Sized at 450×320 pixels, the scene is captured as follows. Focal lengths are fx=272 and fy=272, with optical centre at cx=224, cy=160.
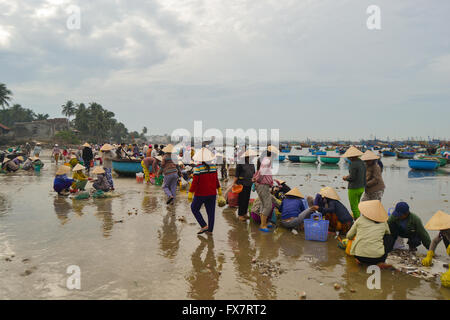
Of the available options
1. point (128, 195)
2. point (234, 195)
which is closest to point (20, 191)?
point (128, 195)

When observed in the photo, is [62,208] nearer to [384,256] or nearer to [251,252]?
[251,252]

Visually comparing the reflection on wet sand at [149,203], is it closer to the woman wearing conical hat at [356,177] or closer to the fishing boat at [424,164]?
the woman wearing conical hat at [356,177]

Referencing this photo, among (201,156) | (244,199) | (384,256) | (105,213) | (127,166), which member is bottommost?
(105,213)

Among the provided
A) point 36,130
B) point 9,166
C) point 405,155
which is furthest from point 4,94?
point 405,155

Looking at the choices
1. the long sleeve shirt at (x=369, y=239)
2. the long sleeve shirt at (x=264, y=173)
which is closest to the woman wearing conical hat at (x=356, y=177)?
the long sleeve shirt at (x=264, y=173)

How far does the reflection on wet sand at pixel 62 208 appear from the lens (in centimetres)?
717

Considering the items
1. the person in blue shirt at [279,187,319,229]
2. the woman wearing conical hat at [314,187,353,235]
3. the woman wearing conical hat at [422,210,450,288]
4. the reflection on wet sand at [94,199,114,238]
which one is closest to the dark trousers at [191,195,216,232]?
the person in blue shirt at [279,187,319,229]

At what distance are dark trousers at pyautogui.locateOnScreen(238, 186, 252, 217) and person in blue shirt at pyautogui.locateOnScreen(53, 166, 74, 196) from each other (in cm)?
644

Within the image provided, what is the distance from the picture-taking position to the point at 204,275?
4.18m

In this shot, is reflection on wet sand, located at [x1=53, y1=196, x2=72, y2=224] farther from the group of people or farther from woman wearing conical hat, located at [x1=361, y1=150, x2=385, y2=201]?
woman wearing conical hat, located at [x1=361, y1=150, x2=385, y2=201]

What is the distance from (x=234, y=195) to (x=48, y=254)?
5199 mm

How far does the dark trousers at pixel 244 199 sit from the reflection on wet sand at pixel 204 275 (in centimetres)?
206

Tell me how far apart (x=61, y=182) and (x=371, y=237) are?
9.92m
